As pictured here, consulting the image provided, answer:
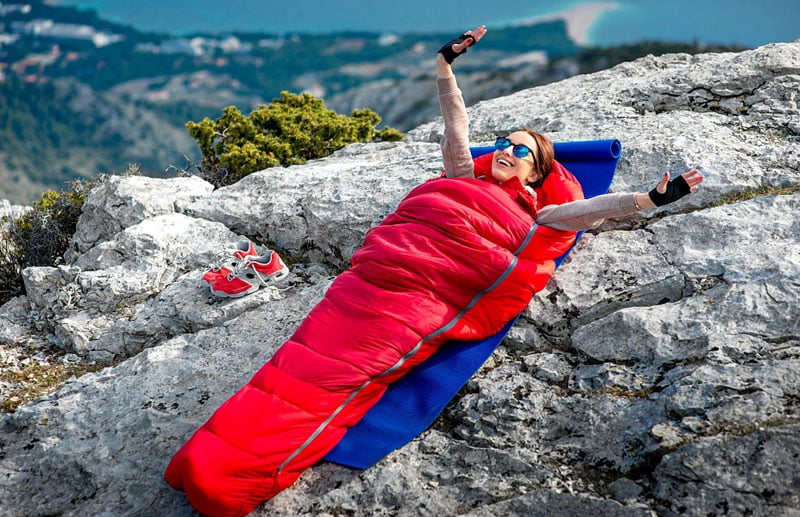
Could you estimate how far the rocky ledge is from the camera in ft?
9.87

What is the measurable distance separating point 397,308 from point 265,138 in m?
5.13

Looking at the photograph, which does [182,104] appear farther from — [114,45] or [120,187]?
[120,187]

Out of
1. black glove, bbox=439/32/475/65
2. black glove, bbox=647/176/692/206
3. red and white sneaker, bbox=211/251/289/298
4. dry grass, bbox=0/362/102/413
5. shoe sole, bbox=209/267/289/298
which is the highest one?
black glove, bbox=439/32/475/65

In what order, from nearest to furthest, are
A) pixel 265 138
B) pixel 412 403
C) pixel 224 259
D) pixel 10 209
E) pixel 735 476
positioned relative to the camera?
pixel 735 476
pixel 412 403
pixel 224 259
pixel 10 209
pixel 265 138

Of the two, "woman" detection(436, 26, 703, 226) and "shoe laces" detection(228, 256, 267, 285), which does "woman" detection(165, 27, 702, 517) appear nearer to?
"woman" detection(436, 26, 703, 226)

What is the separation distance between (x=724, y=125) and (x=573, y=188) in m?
1.93

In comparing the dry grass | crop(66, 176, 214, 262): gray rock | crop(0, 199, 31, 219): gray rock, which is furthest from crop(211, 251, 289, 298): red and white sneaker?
crop(0, 199, 31, 219): gray rock

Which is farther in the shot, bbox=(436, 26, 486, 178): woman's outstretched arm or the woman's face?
bbox=(436, 26, 486, 178): woman's outstretched arm

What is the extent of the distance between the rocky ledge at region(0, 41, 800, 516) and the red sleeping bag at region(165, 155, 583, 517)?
261 millimetres

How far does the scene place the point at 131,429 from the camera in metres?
3.76

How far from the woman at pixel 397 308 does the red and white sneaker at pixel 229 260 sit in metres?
1.33

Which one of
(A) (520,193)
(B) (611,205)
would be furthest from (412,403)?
(B) (611,205)

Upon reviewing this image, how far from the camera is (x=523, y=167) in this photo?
13.9ft

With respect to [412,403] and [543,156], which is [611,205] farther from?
[412,403]
